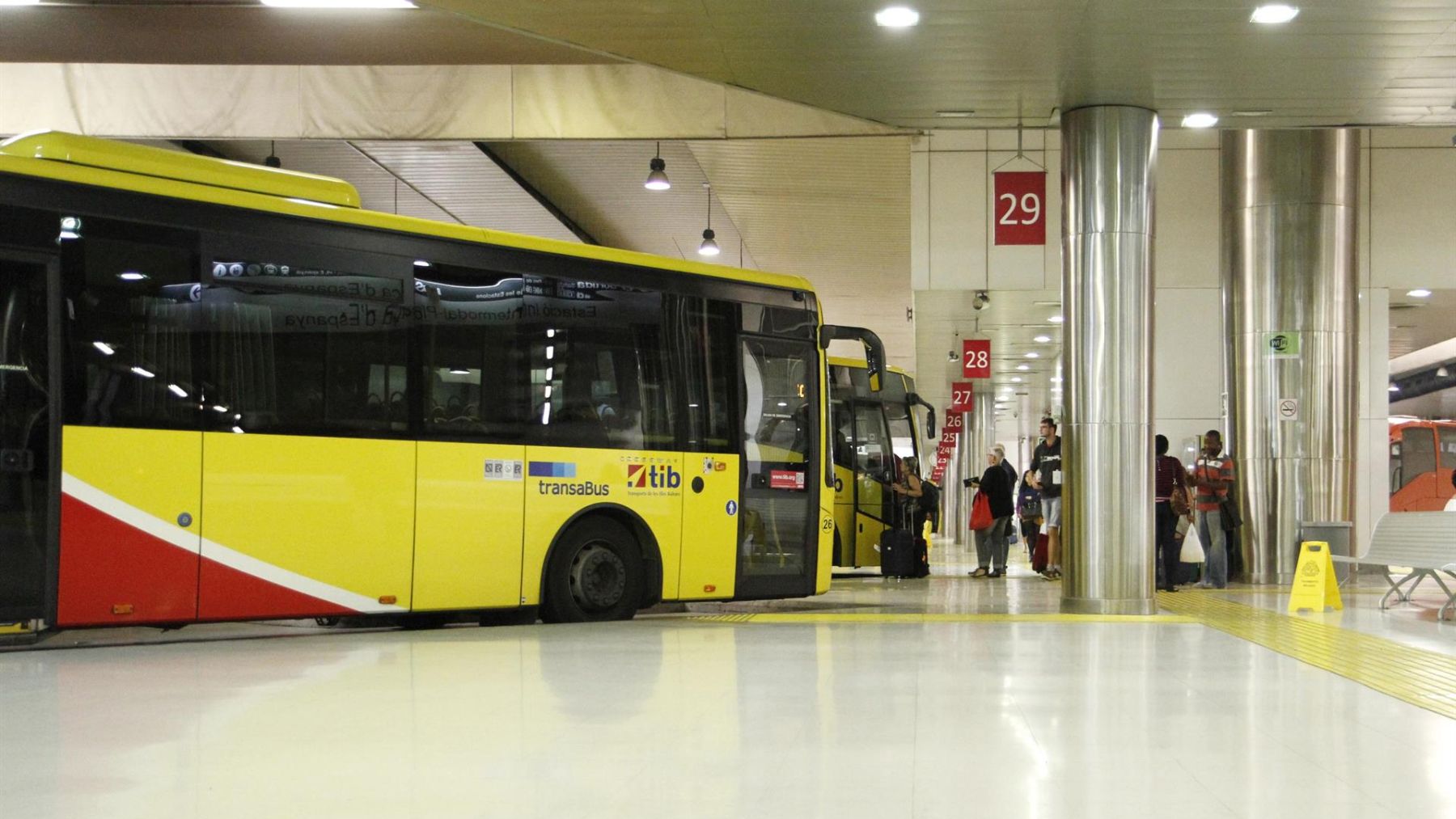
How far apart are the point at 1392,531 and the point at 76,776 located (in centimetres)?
1164

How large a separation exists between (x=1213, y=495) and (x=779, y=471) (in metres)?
6.16

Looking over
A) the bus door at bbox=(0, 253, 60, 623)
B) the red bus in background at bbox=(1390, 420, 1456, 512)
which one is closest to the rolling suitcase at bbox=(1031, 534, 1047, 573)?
the bus door at bbox=(0, 253, 60, 623)

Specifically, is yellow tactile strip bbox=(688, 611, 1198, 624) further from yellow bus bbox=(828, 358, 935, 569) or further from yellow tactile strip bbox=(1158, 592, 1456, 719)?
yellow bus bbox=(828, 358, 935, 569)

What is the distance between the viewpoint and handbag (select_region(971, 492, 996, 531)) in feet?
60.2

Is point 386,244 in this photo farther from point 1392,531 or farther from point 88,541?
point 1392,531

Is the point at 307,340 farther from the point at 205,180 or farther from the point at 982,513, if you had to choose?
the point at 982,513

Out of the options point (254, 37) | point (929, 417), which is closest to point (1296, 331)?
point (929, 417)

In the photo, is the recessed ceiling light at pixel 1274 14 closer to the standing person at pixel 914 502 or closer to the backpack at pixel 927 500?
the standing person at pixel 914 502

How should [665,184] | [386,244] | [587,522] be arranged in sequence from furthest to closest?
[665,184]
[587,522]
[386,244]

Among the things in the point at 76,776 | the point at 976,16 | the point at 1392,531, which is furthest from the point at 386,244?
the point at 1392,531

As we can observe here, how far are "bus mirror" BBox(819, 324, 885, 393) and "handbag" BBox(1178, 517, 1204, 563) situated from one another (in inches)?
213

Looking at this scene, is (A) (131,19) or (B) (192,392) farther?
(A) (131,19)

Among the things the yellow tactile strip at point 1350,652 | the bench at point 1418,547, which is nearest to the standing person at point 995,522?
the yellow tactile strip at point 1350,652

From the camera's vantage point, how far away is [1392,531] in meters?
12.9
